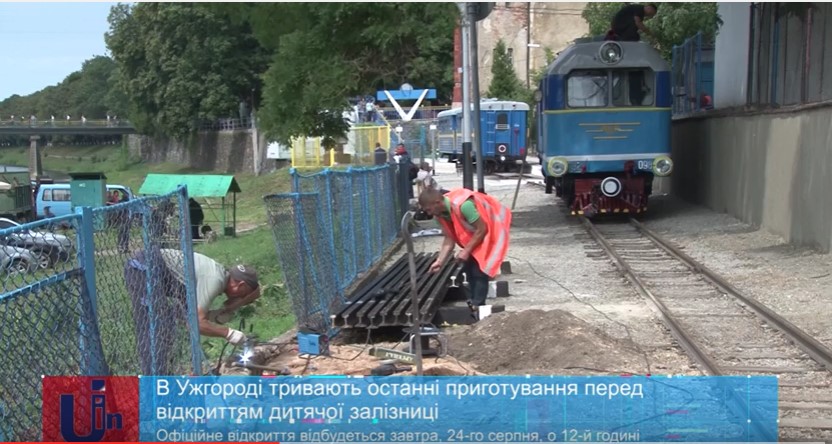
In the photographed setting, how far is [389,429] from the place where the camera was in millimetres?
5219

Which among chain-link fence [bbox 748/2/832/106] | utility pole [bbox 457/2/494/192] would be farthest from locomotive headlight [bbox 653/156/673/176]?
utility pole [bbox 457/2/494/192]

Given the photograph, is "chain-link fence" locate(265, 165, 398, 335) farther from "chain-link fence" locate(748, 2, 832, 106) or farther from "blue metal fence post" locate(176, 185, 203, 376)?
"chain-link fence" locate(748, 2, 832, 106)

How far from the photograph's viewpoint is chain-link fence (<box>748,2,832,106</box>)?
1504cm

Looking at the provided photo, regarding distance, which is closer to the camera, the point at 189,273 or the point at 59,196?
the point at 189,273

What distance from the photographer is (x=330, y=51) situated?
18.8m

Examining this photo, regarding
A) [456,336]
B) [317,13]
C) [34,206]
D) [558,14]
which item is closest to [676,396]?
[456,336]

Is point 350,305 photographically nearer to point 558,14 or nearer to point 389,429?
point 389,429

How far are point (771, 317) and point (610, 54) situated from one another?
10205 mm

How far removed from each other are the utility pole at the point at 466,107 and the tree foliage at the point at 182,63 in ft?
137

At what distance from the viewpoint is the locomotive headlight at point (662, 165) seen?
18766mm

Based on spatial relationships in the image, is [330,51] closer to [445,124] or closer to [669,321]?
[669,321]

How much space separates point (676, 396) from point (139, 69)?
6908cm

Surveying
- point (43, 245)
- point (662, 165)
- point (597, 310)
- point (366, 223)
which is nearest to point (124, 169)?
point (662, 165)

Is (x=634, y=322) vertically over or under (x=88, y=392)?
under
